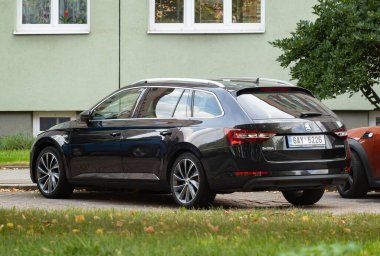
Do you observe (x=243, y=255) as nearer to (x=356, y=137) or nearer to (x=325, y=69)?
(x=356, y=137)

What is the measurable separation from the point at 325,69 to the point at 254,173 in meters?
5.06

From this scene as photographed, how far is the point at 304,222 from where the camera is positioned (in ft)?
35.4

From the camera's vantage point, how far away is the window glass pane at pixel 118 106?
1506cm

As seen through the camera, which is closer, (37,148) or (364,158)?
(364,158)

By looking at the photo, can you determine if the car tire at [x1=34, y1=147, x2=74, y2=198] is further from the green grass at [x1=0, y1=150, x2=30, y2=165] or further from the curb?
the green grass at [x1=0, y1=150, x2=30, y2=165]

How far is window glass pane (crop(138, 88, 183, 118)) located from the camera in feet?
47.4

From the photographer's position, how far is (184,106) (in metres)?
14.3

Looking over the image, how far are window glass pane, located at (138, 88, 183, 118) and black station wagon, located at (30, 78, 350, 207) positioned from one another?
0.01 m

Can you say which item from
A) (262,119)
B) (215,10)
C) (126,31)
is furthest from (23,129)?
(262,119)

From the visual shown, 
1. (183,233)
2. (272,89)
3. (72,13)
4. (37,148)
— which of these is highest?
(72,13)

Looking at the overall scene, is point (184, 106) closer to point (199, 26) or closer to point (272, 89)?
point (272, 89)

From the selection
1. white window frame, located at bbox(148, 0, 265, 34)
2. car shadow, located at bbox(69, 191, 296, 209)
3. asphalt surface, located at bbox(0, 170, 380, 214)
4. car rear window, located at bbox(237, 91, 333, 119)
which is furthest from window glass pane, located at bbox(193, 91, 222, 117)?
→ white window frame, located at bbox(148, 0, 265, 34)

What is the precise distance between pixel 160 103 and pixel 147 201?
5.05 feet

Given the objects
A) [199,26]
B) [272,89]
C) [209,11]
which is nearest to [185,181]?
[272,89]
